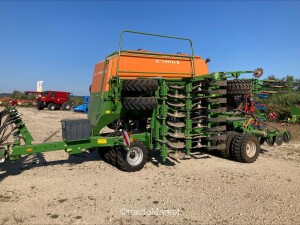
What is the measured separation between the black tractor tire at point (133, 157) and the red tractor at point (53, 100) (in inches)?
989

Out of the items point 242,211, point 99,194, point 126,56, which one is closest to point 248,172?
point 242,211

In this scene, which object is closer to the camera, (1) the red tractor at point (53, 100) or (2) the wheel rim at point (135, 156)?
(2) the wheel rim at point (135, 156)

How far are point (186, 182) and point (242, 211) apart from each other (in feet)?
5.08

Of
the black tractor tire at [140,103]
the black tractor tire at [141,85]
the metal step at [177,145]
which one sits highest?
the black tractor tire at [141,85]

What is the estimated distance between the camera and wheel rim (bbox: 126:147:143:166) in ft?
21.5

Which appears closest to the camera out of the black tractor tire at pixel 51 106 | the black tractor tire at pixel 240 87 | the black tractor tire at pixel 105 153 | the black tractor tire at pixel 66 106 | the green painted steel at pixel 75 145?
the green painted steel at pixel 75 145

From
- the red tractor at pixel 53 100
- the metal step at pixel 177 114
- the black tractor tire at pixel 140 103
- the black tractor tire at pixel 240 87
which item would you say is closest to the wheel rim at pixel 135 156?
the black tractor tire at pixel 140 103

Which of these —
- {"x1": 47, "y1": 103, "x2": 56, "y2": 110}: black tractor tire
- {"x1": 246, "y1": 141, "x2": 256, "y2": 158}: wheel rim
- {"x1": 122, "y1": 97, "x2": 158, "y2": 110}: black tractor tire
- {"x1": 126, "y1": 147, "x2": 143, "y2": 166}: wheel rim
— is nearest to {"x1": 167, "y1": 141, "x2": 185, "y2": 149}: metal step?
{"x1": 126, "y1": 147, "x2": 143, "y2": 166}: wheel rim

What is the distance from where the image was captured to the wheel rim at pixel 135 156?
656 centimetres

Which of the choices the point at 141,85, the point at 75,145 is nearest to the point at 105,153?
the point at 75,145

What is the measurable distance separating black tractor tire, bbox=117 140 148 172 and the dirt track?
7.0 inches

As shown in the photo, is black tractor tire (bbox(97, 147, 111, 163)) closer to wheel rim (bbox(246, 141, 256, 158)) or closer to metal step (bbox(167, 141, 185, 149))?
metal step (bbox(167, 141, 185, 149))

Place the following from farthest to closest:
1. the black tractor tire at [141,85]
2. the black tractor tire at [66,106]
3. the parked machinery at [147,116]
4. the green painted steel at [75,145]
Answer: the black tractor tire at [66,106] → the black tractor tire at [141,85] → the parked machinery at [147,116] → the green painted steel at [75,145]

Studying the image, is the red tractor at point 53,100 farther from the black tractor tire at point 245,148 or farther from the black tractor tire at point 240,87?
the black tractor tire at point 245,148
